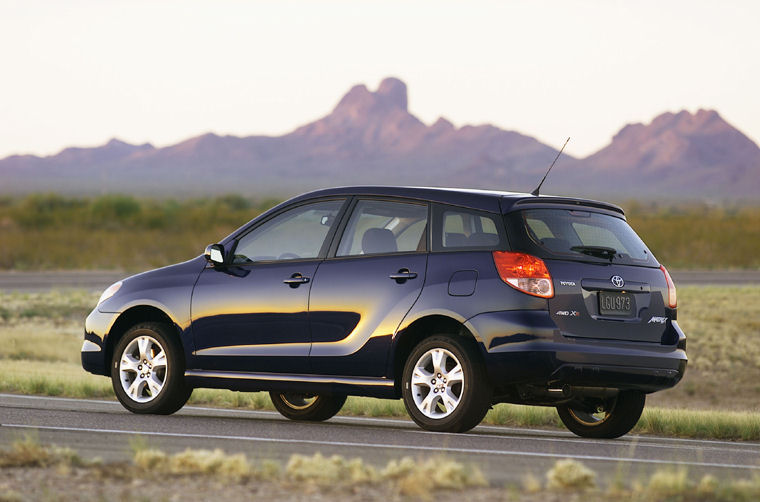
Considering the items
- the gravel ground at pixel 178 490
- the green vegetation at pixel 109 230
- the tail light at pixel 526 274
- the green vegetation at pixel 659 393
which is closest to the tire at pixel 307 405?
the green vegetation at pixel 659 393

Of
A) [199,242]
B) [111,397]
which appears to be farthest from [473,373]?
[199,242]

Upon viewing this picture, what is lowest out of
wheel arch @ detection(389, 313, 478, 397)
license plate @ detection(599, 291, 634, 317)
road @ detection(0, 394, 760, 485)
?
road @ detection(0, 394, 760, 485)

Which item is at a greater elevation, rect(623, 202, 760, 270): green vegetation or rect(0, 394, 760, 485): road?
rect(623, 202, 760, 270): green vegetation

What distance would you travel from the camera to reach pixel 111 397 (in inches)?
565

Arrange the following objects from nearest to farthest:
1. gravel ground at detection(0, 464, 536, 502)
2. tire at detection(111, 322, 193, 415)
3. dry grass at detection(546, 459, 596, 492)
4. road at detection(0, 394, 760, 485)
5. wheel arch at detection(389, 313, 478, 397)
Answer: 1. gravel ground at detection(0, 464, 536, 502)
2. dry grass at detection(546, 459, 596, 492)
3. road at detection(0, 394, 760, 485)
4. wheel arch at detection(389, 313, 478, 397)
5. tire at detection(111, 322, 193, 415)

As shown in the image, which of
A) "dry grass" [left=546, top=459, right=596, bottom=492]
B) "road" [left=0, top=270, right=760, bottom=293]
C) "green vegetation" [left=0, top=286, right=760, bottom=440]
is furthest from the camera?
"road" [left=0, top=270, right=760, bottom=293]

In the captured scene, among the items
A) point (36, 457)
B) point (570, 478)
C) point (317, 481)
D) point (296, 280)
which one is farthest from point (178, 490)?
point (296, 280)

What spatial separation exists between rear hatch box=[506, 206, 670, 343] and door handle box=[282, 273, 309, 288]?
177 cm

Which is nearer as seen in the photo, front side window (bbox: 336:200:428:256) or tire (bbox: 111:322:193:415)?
front side window (bbox: 336:200:428:256)

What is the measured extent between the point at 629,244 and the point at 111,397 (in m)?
6.58

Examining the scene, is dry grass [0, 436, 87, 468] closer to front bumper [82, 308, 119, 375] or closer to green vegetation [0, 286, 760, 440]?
front bumper [82, 308, 119, 375]

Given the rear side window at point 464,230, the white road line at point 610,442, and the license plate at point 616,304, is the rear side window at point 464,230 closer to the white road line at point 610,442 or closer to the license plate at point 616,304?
the license plate at point 616,304

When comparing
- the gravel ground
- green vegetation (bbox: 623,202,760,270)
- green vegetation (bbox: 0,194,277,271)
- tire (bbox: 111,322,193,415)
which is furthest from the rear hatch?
green vegetation (bbox: 623,202,760,270)

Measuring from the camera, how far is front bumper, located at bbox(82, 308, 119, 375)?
37.9 feet
